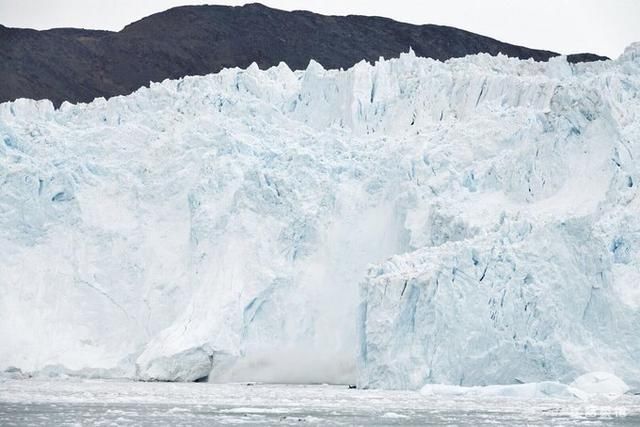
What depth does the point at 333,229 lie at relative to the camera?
27.7 meters

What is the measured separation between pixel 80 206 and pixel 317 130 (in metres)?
5.37

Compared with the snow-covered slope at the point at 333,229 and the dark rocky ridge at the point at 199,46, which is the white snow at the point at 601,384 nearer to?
the snow-covered slope at the point at 333,229

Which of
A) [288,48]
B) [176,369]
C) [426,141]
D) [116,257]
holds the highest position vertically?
[288,48]

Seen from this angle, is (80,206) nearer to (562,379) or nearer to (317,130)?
(317,130)

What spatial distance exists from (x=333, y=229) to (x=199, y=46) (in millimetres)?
27222

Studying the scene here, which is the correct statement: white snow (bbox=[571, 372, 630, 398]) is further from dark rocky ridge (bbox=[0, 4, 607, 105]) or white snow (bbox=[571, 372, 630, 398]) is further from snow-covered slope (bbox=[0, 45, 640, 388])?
dark rocky ridge (bbox=[0, 4, 607, 105])

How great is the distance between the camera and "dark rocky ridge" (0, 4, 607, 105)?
49.0 meters

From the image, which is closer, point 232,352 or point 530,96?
point 232,352

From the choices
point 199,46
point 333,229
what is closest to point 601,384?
point 333,229

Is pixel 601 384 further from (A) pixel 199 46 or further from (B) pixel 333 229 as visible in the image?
(A) pixel 199 46

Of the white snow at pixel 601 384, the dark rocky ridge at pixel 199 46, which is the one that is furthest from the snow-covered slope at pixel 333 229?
the dark rocky ridge at pixel 199 46

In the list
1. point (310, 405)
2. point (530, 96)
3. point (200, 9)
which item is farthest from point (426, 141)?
point (200, 9)

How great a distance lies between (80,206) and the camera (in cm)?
2814

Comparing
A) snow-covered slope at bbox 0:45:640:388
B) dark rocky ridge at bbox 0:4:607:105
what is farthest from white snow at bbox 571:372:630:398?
dark rocky ridge at bbox 0:4:607:105
